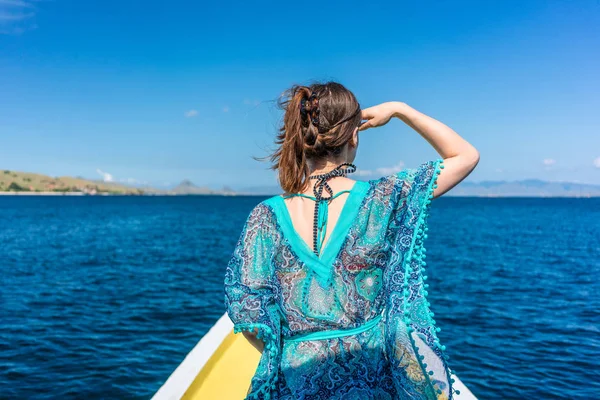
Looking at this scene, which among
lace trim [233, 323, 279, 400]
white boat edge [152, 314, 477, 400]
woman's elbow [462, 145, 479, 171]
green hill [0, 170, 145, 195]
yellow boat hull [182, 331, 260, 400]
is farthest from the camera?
green hill [0, 170, 145, 195]

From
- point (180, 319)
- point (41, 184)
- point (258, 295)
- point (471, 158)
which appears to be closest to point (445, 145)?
point (471, 158)

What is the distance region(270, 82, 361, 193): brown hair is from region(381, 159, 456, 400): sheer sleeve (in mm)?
290

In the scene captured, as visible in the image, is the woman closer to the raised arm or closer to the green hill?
the raised arm

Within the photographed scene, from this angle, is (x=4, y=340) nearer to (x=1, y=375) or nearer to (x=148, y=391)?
(x=1, y=375)

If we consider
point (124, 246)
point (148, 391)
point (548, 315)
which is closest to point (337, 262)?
point (148, 391)

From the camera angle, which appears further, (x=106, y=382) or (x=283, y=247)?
(x=106, y=382)

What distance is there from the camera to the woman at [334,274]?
1.87 m

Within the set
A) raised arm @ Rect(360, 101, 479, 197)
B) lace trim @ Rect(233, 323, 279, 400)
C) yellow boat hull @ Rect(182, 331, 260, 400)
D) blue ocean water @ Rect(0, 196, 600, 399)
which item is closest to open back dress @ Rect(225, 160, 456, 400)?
lace trim @ Rect(233, 323, 279, 400)

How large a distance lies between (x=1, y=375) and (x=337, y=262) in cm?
901

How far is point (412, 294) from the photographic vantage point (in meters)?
2.02

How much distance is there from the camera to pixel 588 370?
9477mm

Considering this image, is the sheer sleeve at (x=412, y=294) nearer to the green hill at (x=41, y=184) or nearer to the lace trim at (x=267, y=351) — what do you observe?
the lace trim at (x=267, y=351)

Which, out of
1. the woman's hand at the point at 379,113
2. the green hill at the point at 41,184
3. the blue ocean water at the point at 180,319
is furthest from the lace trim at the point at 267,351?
the green hill at the point at 41,184

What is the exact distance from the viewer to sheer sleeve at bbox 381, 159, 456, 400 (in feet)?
6.23
